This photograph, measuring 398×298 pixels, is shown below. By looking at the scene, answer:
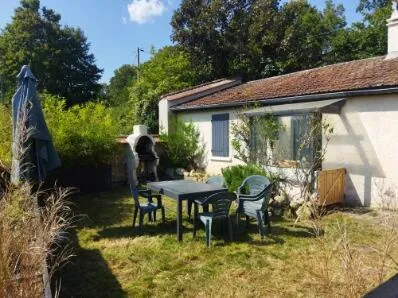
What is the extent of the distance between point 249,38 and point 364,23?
14.5 metres

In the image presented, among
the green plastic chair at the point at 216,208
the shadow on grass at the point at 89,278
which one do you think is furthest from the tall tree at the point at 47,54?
the green plastic chair at the point at 216,208

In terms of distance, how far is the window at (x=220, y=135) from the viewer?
17.6m

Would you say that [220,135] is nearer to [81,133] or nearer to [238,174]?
[238,174]

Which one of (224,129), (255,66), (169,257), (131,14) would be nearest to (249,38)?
(255,66)

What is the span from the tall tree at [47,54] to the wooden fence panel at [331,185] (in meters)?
32.1

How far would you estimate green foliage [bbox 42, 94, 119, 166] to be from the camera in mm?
13297

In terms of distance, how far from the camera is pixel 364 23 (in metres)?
34.3

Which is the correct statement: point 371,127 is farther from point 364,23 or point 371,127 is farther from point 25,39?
point 25,39

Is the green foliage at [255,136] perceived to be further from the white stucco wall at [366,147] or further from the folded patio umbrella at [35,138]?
the folded patio umbrella at [35,138]

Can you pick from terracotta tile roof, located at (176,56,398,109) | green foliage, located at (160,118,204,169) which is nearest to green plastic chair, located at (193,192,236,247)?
terracotta tile roof, located at (176,56,398,109)

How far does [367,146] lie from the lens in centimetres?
1175

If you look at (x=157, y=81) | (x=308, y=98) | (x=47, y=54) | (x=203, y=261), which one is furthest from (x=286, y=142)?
(x=47, y=54)

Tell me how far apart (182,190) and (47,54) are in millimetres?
33727

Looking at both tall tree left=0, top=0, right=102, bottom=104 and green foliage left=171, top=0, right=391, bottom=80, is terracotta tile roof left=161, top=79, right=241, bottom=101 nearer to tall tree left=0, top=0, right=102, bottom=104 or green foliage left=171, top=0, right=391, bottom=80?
green foliage left=171, top=0, right=391, bottom=80
